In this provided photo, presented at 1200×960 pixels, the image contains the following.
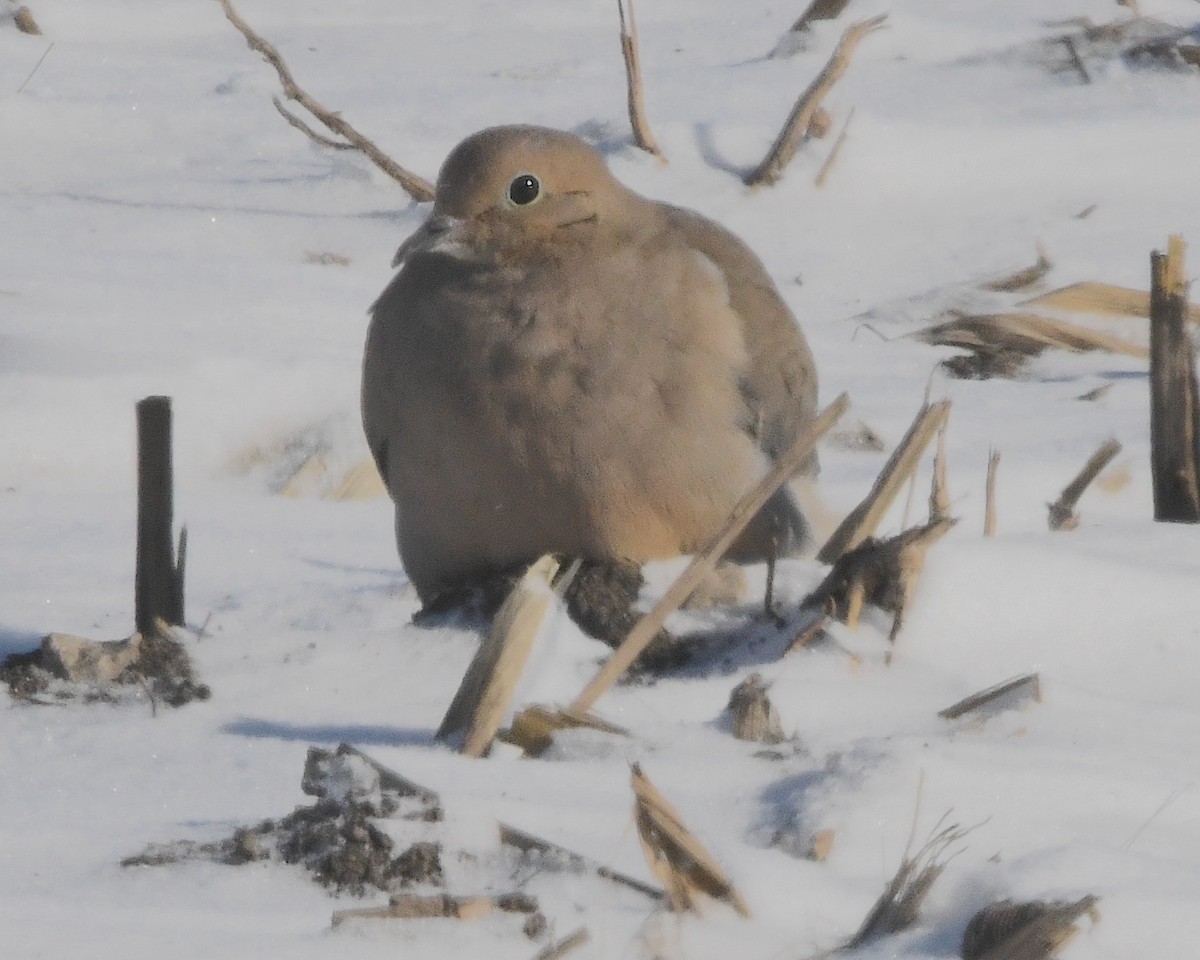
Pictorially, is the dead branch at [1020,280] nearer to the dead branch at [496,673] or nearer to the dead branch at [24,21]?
the dead branch at [496,673]

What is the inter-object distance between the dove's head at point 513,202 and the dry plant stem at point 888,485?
27.2 inches

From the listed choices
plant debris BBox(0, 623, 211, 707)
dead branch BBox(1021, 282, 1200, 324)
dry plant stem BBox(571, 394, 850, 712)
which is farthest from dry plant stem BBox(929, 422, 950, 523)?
dead branch BBox(1021, 282, 1200, 324)

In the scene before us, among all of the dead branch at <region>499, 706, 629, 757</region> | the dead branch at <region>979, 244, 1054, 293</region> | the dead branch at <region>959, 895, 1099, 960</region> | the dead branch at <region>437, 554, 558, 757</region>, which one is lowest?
the dead branch at <region>979, 244, 1054, 293</region>

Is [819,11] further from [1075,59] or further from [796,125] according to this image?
[796,125]

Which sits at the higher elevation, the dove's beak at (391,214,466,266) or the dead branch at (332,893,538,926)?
the dove's beak at (391,214,466,266)

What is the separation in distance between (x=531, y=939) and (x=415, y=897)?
0.41 ft

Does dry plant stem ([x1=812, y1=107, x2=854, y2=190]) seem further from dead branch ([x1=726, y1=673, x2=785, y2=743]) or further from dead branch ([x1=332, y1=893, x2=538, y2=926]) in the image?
dead branch ([x1=332, y1=893, x2=538, y2=926])

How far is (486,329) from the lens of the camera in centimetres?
376

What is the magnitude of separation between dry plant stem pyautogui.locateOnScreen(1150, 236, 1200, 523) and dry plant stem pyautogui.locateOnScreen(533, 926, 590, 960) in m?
2.36

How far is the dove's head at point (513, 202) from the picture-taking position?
3.86m

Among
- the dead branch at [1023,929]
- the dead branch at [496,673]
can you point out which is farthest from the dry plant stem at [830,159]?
the dead branch at [1023,929]

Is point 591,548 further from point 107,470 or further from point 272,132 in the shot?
point 272,132

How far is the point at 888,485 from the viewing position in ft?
12.0

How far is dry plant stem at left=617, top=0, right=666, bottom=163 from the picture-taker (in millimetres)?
6316
